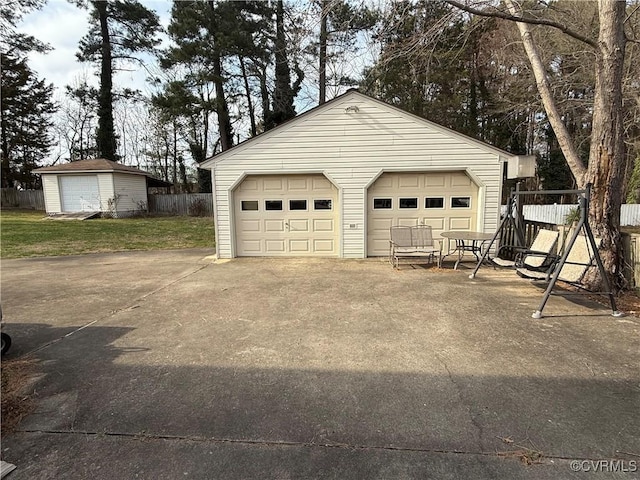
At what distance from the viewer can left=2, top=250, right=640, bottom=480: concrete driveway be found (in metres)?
2.10

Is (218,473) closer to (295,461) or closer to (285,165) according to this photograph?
(295,461)

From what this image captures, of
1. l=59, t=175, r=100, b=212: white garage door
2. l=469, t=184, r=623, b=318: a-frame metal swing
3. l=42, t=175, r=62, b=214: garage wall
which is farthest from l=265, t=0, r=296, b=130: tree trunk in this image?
l=469, t=184, r=623, b=318: a-frame metal swing

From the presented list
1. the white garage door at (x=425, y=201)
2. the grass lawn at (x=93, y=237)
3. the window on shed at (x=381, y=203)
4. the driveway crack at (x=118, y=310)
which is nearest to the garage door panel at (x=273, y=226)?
the driveway crack at (x=118, y=310)

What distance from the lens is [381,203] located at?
8891 millimetres

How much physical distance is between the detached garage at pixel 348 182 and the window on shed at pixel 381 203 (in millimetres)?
26

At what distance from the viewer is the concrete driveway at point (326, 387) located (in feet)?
6.90

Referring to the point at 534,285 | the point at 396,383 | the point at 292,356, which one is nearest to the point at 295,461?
the point at 396,383

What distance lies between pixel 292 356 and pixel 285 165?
6.12 metres

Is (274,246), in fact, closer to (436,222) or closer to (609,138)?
(436,222)

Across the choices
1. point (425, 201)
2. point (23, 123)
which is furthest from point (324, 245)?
point (23, 123)

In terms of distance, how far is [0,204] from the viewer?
24.1m

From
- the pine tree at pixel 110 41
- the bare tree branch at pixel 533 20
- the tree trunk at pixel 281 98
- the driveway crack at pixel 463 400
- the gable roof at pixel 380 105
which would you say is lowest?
the driveway crack at pixel 463 400

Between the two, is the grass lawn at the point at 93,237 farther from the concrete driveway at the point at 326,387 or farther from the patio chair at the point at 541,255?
the patio chair at the point at 541,255

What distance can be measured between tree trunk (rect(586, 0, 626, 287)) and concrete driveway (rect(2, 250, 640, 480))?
4.45 ft
